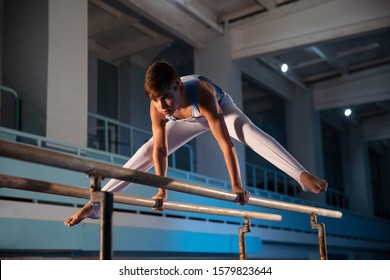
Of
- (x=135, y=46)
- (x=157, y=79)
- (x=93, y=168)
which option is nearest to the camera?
(x=93, y=168)

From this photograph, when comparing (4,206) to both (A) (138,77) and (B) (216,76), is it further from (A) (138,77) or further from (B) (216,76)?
(A) (138,77)

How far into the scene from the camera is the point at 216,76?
A: 11172 millimetres

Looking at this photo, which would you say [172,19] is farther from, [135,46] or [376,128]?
[376,128]

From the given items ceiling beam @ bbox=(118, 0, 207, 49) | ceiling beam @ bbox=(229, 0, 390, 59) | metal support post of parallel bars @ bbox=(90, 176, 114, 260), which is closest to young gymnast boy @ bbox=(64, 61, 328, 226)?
metal support post of parallel bars @ bbox=(90, 176, 114, 260)

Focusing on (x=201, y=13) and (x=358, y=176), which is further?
(x=358, y=176)

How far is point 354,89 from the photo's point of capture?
46.0ft

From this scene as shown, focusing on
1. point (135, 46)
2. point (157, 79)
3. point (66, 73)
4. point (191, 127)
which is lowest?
point (191, 127)

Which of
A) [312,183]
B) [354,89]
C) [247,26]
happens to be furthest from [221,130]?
[354,89]

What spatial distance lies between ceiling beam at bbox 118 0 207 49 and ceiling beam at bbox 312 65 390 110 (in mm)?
4662

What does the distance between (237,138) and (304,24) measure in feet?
23.4

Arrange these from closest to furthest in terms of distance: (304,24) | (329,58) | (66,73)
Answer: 1. (66,73)
2. (304,24)
3. (329,58)

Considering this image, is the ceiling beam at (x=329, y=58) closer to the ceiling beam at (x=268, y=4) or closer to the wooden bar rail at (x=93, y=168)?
the ceiling beam at (x=268, y=4)

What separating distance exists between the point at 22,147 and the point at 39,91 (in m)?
5.08

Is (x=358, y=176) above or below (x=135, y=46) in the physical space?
below
